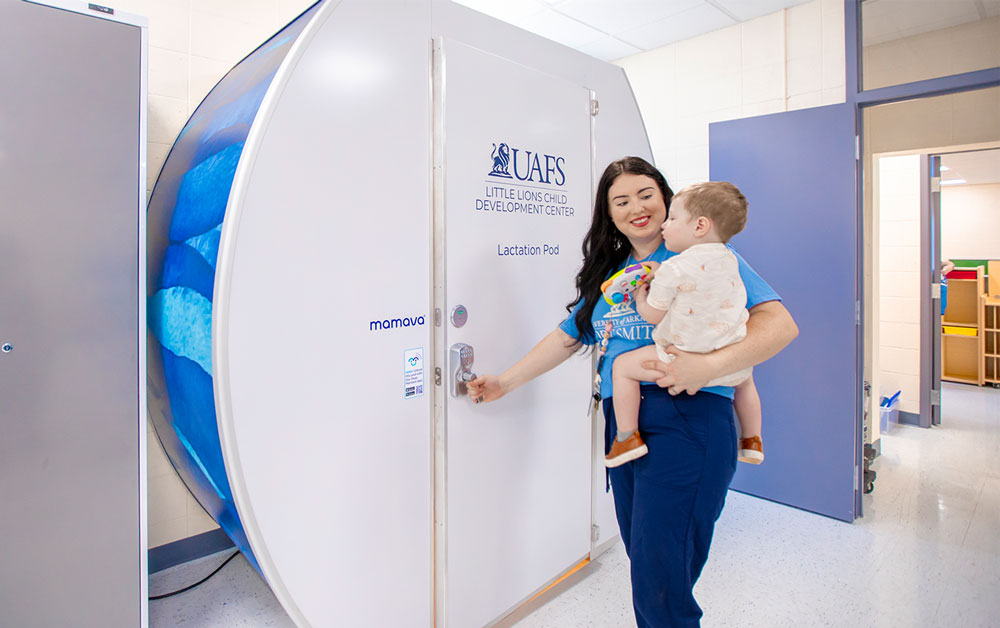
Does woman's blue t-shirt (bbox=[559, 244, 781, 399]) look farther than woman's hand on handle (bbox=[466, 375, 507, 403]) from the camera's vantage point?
No

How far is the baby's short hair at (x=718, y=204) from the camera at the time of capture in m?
1.32

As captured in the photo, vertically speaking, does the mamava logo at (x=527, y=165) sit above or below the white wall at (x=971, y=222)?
below

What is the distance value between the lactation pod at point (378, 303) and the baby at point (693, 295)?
0.59 meters

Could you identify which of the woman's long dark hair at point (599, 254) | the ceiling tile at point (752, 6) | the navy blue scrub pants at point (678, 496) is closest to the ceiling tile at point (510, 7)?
the ceiling tile at point (752, 6)

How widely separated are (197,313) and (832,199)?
3.08m

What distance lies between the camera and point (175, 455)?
2119mm

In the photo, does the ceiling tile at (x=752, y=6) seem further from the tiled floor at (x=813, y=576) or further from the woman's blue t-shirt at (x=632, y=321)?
the tiled floor at (x=813, y=576)

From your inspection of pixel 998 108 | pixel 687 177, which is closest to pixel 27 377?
pixel 687 177

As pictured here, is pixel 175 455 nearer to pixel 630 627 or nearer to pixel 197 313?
pixel 197 313

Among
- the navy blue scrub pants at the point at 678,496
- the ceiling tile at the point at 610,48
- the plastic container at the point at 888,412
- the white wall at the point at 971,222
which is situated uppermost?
the ceiling tile at the point at 610,48

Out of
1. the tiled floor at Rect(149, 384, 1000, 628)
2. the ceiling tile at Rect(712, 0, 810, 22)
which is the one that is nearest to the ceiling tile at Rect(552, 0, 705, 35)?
the ceiling tile at Rect(712, 0, 810, 22)

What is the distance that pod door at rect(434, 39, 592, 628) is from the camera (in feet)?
5.74

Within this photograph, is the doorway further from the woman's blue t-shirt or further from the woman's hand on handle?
the woman's hand on handle

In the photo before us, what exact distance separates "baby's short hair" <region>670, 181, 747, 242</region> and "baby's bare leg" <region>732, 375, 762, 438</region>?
479 mm
